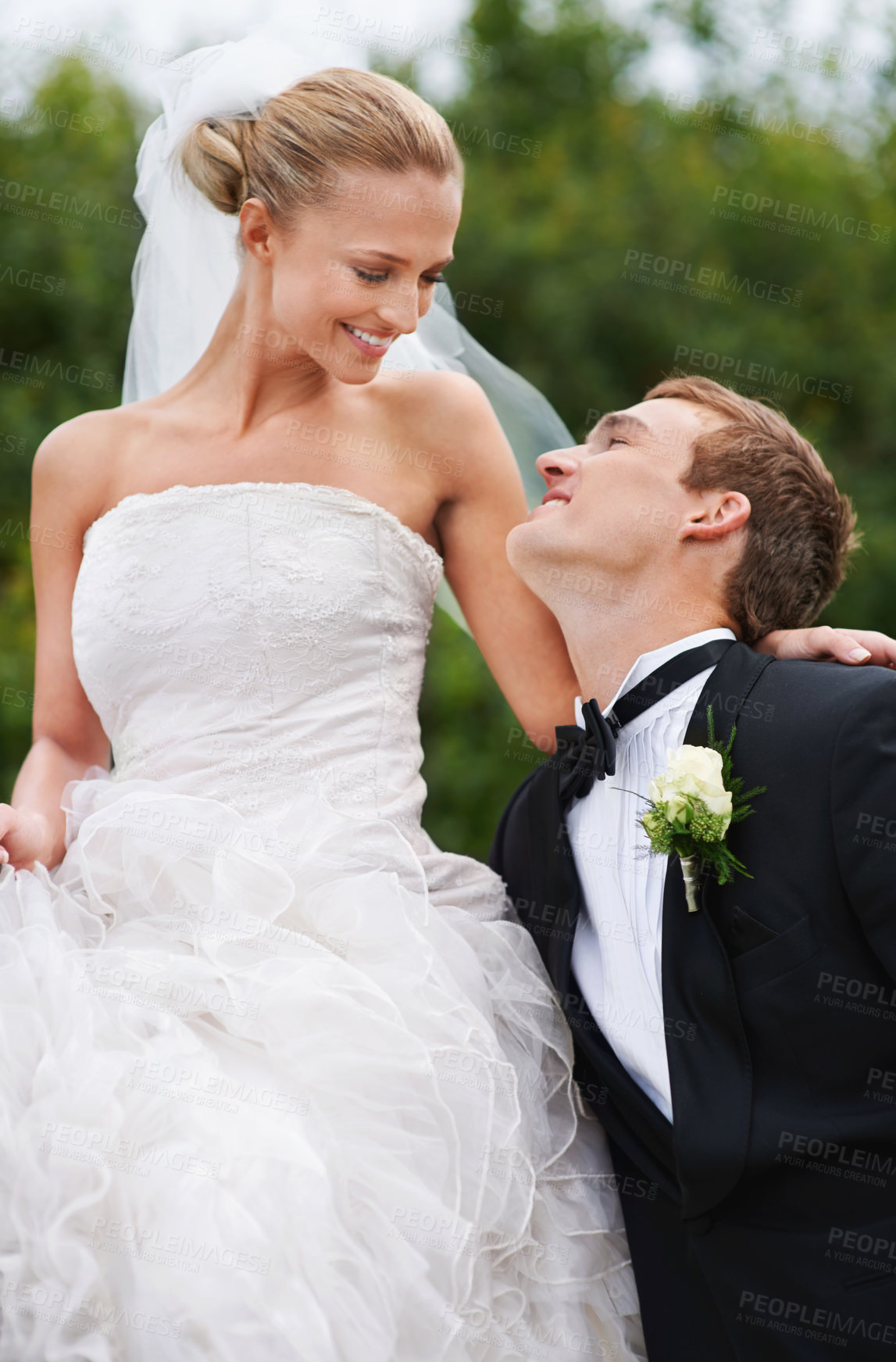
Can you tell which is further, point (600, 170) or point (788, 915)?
point (600, 170)

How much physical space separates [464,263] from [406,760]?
26.5ft

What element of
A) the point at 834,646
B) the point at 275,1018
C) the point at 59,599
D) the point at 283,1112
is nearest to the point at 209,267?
the point at 59,599

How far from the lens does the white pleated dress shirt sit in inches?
94.0

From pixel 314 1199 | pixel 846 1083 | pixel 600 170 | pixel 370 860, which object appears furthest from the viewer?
pixel 600 170

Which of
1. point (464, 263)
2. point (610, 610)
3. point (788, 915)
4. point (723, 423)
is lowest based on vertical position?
point (464, 263)

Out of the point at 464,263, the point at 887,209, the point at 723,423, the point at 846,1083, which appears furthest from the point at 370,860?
the point at 887,209

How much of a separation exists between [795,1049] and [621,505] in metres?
1.17

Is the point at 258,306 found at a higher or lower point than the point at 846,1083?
higher

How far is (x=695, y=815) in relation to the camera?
2.24m

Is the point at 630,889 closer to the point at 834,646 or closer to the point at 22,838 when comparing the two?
the point at 834,646

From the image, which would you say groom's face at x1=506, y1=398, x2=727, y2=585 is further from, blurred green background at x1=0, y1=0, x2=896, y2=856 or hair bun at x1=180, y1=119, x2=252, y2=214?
blurred green background at x1=0, y1=0, x2=896, y2=856

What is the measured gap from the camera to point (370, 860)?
2.51 metres

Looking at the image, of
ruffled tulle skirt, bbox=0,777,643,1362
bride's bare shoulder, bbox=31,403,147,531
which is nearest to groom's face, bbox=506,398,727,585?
ruffled tulle skirt, bbox=0,777,643,1362

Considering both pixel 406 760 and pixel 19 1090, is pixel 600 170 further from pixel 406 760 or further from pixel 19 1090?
pixel 19 1090
